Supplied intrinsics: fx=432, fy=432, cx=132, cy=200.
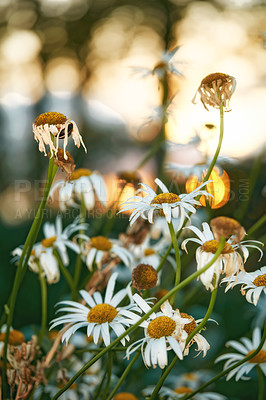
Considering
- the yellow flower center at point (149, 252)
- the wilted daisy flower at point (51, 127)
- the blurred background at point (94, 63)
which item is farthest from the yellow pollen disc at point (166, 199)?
the blurred background at point (94, 63)

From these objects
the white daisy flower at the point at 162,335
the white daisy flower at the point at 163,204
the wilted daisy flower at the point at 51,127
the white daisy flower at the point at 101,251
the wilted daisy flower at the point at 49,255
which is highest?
the wilted daisy flower at the point at 51,127

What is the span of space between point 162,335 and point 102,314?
111 mm

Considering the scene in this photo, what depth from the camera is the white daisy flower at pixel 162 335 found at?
1.60 feet

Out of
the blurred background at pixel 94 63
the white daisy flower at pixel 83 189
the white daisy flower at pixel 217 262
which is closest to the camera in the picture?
the white daisy flower at pixel 217 262

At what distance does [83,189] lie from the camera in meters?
0.83

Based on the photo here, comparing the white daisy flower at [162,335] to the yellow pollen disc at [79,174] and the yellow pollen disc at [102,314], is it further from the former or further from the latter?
the yellow pollen disc at [79,174]

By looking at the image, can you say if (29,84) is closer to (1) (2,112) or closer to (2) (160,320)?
(1) (2,112)

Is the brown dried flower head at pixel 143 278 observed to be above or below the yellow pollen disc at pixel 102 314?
above

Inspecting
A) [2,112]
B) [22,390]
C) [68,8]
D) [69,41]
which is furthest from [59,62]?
[22,390]

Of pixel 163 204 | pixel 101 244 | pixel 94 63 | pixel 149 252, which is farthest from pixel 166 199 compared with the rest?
pixel 94 63

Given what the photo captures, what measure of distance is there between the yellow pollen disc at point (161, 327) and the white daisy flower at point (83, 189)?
34 cm

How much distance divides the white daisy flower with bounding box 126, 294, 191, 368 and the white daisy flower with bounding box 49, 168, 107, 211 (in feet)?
1.11

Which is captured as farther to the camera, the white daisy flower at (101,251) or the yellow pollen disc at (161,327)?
the white daisy flower at (101,251)

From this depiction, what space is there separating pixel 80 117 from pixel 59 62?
52cm
